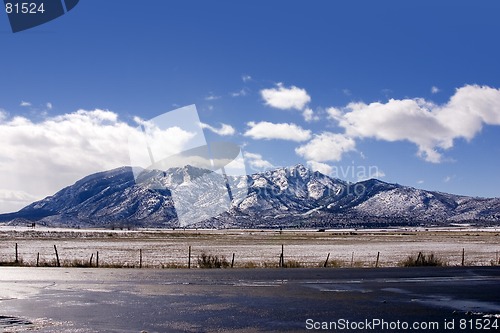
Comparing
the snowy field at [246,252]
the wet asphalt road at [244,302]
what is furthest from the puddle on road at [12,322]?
the snowy field at [246,252]

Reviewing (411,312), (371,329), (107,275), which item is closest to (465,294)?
(411,312)

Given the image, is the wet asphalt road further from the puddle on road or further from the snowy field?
the snowy field

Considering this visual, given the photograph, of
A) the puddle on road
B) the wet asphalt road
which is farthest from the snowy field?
the puddle on road

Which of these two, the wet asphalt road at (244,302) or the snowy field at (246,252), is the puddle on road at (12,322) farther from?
the snowy field at (246,252)

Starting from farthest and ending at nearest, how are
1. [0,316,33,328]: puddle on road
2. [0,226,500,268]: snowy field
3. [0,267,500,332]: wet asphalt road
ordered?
[0,226,500,268]: snowy field < [0,267,500,332]: wet asphalt road < [0,316,33,328]: puddle on road

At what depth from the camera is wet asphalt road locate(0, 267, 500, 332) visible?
1488 centimetres

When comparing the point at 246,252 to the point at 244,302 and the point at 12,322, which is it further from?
the point at 12,322

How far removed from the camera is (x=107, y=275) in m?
30.1

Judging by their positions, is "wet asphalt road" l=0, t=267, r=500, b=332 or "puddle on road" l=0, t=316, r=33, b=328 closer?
"puddle on road" l=0, t=316, r=33, b=328

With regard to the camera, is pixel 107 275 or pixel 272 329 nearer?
pixel 272 329

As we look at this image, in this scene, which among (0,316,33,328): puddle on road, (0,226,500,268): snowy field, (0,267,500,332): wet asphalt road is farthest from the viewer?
(0,226,500,268): snowy field

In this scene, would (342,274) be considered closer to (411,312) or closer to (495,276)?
(495,276)

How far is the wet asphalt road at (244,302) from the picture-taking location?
48.8ft

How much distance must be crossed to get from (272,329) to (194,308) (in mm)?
4326
